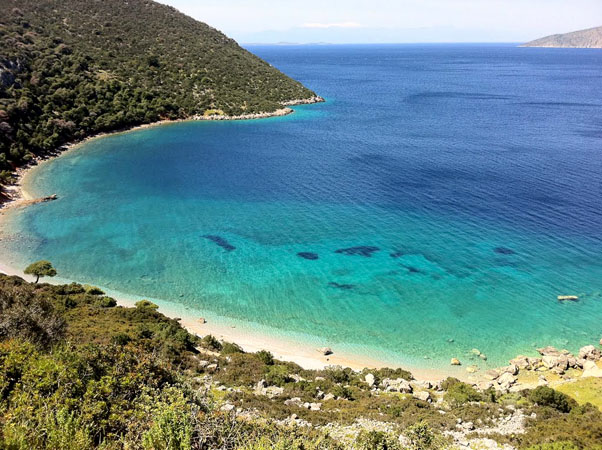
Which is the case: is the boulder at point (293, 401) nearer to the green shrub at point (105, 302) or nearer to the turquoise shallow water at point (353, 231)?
the turquoise shallow water at point (353, 231)

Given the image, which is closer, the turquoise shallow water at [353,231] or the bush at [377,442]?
the bush at [377,442]

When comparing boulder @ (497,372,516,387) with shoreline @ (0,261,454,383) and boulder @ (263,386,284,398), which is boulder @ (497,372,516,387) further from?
boulder @ (263,386,284,398)

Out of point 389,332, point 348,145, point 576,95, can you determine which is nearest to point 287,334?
point 389,332

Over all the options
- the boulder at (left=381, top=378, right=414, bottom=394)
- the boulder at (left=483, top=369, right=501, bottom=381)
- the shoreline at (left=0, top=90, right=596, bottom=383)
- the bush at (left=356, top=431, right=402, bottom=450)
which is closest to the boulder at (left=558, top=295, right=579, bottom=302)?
the boulder at (left=483, top=369, right=501, bottom=381)

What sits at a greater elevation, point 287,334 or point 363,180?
point 363,180

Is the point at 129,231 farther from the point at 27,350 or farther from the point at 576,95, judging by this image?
the point at 576,95

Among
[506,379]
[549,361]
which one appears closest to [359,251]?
[506,379]

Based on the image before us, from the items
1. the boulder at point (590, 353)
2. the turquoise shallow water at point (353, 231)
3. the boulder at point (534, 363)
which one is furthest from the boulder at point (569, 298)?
the boulder at point (534, 363)
